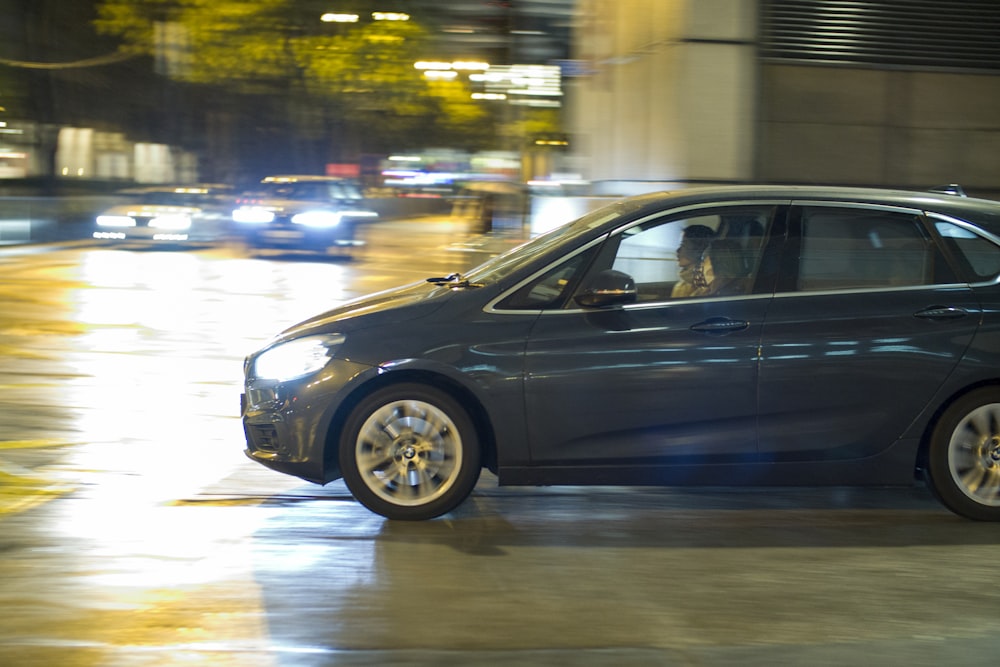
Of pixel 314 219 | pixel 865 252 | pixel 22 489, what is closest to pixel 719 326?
pixel 865 252

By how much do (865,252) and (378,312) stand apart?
8.34ft

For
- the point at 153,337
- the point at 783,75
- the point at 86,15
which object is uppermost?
the point at 86,15

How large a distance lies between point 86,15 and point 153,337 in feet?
111

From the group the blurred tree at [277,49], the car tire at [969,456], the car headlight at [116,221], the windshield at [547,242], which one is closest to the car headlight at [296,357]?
the windshield at [547,242]

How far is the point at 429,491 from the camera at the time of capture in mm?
6223

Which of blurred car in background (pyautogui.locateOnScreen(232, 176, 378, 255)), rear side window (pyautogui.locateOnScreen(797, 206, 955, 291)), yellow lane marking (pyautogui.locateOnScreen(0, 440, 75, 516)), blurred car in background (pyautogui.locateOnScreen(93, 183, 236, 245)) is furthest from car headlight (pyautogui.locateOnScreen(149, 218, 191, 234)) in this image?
rear side window (pyautogui.locateOnScreen(797, 206, 955, 291))

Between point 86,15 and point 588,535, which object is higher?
point 86,15

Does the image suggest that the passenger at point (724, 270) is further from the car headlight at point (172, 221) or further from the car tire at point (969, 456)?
Answer: the car headlight at point (172, 221)

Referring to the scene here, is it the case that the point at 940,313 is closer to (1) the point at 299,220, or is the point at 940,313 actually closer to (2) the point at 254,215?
(1) the point at 299,220

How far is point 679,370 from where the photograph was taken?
6.12 meters

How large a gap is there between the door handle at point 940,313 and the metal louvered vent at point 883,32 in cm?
691

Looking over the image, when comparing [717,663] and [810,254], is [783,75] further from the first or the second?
[717,663]

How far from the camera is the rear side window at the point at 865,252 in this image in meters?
6.38

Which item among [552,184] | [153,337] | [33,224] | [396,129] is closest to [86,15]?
[33,224]
